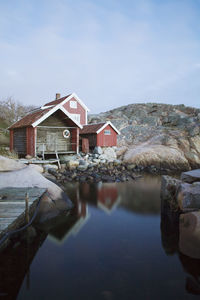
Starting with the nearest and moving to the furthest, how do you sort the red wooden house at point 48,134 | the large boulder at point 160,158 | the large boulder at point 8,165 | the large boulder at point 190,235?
1. the large boulder at point 190,235
2. the large boulder at point 8,165
3. the red wooden house at point 48,134
4. the large boulder at point 160,158

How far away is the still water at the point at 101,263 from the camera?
3729 mm

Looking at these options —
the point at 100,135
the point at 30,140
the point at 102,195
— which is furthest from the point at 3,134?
the point at 102,195

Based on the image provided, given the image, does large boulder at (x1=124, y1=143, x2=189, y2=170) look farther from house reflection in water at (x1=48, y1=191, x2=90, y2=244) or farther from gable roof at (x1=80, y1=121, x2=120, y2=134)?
house reflection in water at (x1=48, y1=191, x2=90, y2=244)

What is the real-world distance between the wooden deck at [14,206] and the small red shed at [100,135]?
13266 millimetres

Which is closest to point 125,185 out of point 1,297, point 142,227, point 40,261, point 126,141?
point 142,227

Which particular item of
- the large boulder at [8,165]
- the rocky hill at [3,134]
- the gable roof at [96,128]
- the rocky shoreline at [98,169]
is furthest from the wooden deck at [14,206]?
the rocky hill at [3,134]

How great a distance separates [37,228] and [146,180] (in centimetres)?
950

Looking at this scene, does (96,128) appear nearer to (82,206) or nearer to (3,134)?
(82,206)

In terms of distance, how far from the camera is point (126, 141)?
968 inches

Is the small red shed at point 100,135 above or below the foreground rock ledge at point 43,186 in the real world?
above

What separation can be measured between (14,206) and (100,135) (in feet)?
49.6

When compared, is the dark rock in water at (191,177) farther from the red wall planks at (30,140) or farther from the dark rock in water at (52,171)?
the red wall planks at (30,140)

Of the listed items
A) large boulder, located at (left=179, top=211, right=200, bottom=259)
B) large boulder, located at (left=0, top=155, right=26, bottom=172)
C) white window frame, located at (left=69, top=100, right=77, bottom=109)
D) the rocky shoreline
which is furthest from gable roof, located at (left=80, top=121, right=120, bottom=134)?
large boulder, located at (left=179, top=211, right=200, bottom=259)

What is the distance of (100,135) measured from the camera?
20.2 metres
